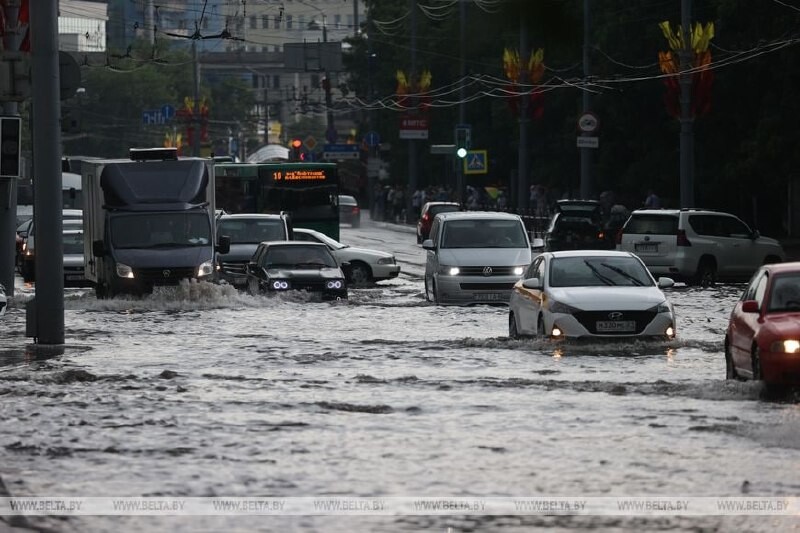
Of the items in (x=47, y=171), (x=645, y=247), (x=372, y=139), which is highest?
(x=372, y=139)

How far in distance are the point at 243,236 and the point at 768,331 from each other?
85.8 feet

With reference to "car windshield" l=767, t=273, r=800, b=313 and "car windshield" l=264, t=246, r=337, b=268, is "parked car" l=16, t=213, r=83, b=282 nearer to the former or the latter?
"car windshield" l=264, t=246, r=337, b=268

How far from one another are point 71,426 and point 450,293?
62.0ft

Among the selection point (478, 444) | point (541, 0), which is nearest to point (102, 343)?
point (478, 444)

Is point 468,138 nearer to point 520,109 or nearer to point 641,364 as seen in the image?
point 520,109

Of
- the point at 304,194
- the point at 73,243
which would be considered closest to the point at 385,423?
the point at 73,243

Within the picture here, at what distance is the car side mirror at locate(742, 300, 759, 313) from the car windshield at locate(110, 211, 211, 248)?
60.4 ft

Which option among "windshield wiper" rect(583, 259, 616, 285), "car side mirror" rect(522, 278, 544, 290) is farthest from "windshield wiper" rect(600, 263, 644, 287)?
"car side mirror" rect(522, 278, 544, 290)

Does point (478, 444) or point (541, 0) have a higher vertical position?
point (541, 0)

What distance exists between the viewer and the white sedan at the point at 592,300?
22.2m

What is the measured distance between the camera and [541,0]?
9703 mm

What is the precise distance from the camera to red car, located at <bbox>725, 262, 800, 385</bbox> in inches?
642

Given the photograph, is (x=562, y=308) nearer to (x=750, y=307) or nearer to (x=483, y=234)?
(x=750, y=307)

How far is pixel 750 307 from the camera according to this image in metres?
17.5
